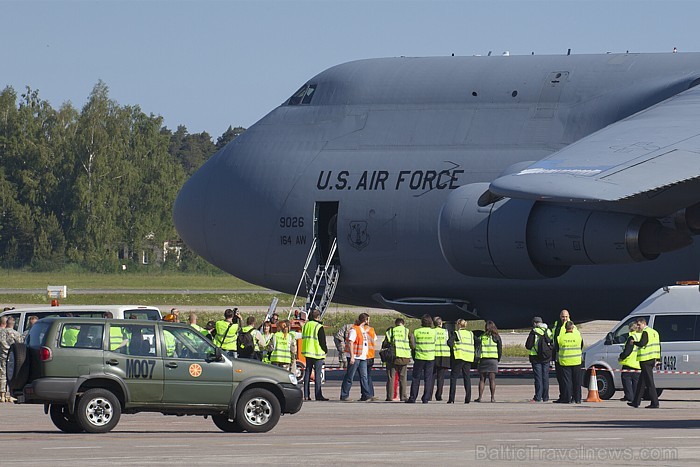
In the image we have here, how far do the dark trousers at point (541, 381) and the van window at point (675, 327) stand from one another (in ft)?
7.69

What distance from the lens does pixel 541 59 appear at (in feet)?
98.6

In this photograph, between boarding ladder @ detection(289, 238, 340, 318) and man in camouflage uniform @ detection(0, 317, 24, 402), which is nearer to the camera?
man in camouflage uniform @ detection(0, 317, 24, 402)

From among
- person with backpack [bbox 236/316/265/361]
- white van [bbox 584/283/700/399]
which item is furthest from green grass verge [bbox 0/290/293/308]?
white van [bbox 584/283/700/399]

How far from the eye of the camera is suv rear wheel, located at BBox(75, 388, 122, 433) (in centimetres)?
1845

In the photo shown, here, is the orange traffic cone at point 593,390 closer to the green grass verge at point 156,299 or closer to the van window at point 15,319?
the van window at point 15,319

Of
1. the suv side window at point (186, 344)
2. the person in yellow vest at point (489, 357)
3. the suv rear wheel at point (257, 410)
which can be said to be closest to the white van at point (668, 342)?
the person in yellow vest at point (489, 357)

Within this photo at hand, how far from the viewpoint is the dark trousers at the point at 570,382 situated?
2491cm

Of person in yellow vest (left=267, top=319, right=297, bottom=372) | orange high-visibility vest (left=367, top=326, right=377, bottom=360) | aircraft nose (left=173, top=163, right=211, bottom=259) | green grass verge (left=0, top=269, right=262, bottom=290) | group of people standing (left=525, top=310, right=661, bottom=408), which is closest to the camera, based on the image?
group of people standing (left=525, top=310, right=661, bottom=408)

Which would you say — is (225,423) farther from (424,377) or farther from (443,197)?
(443,197)

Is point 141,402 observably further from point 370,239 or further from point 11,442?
point 370,239

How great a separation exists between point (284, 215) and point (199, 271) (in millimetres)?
73759

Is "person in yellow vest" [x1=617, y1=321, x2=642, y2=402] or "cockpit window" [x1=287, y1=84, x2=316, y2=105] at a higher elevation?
"cockpit window" [x1=287, y1=84, x2=316, y2=105]

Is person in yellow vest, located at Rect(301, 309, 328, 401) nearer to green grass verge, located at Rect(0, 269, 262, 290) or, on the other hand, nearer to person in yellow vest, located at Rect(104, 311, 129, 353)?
person in yellow vest, located at Rect(104, 311, 129, 353)

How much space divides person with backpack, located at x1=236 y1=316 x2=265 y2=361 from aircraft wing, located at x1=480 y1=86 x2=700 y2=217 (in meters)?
5.41
